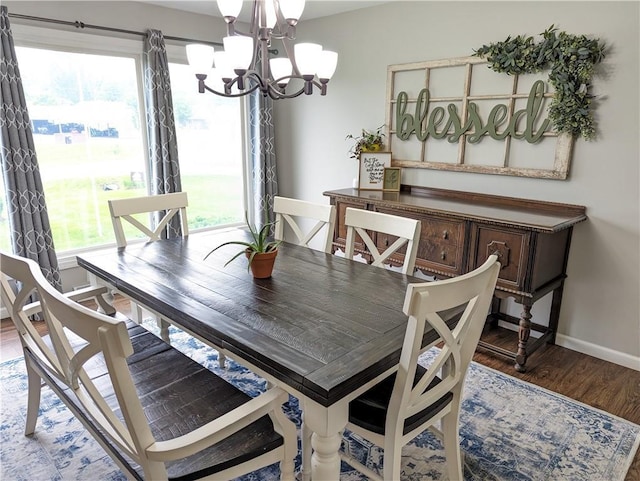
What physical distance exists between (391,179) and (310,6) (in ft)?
5.11

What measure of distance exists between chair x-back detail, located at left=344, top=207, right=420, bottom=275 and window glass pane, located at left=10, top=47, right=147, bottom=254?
2314mm

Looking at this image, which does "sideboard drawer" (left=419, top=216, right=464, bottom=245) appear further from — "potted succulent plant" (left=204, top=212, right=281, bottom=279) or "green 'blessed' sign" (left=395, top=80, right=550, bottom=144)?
"potted succulent plant" (left=204, top=212, right=281, bottom=279)

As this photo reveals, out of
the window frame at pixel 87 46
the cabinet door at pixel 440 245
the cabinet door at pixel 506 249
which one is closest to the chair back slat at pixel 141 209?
the window frame at pixel 87 46

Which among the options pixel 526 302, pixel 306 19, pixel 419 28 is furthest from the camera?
pixel 306 19

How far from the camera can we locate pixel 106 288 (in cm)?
203

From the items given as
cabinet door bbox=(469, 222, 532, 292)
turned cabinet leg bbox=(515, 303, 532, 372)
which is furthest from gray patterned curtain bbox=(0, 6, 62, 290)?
turned cabinet leg bbox=(515, 303, 532, 372)

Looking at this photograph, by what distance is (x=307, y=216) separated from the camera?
2.54m

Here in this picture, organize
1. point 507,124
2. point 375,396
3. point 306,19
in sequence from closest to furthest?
1. point 375,396
2. point 507,124
3. point 306,19

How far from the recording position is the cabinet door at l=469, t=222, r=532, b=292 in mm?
2373

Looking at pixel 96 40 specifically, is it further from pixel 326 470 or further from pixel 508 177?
pixel 326 470

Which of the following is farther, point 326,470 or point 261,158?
point 261,158

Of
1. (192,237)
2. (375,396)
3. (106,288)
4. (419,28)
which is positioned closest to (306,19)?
(419,28)

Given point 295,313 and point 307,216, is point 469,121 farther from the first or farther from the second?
point 295,313

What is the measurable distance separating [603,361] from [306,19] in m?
3.57
